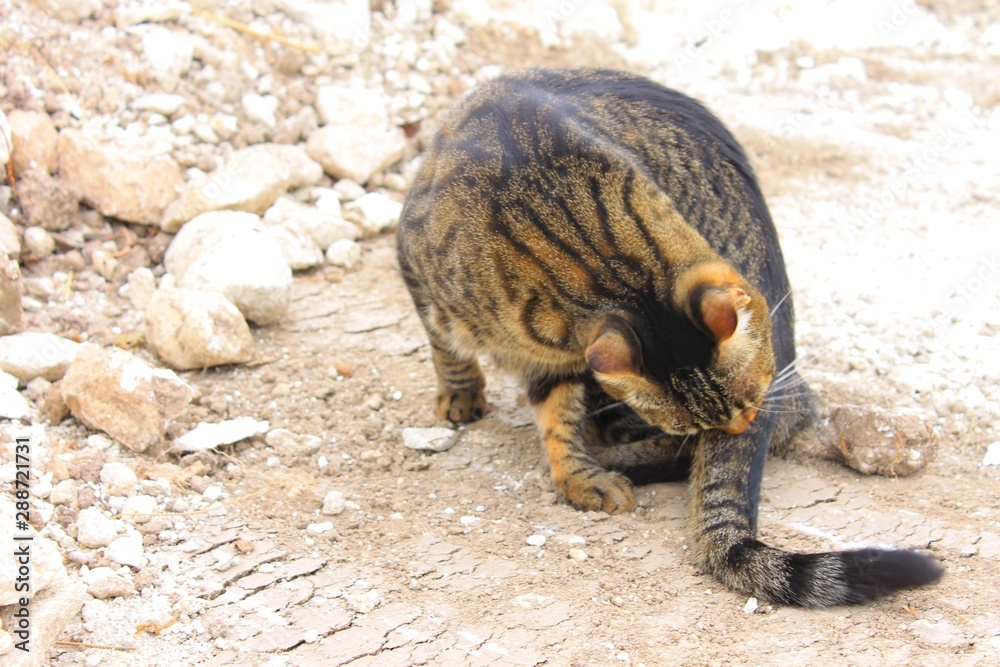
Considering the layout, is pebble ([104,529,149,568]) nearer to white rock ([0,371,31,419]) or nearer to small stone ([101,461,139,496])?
small stone ([101,461,139,496])

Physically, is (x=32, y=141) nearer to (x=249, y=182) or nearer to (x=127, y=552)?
(x=249, y=182)

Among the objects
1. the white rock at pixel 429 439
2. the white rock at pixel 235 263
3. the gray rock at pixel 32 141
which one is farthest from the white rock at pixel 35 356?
the white rock at pixel 429 439

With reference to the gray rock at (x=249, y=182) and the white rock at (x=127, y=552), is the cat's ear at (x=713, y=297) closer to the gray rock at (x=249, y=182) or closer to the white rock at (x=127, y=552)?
the white rock at (x=127, y=552)

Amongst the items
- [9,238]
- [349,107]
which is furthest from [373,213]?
[9,238]

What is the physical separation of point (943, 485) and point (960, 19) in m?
6.99

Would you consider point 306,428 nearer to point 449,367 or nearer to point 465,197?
point 449,367

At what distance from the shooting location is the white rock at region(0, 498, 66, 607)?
2.54 metres

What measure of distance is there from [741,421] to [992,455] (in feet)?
4.64

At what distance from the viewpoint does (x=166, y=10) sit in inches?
238

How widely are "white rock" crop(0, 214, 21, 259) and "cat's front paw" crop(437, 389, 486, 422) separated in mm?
2376

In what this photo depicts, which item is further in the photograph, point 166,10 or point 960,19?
point 960,19

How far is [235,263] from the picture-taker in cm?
476

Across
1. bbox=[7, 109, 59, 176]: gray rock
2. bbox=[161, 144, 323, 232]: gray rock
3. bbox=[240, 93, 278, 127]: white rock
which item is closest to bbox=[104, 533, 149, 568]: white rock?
bbox=[161, 144, 323, 232]: gray rock

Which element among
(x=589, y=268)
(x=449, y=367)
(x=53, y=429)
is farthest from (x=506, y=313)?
(x=53, y=429)
